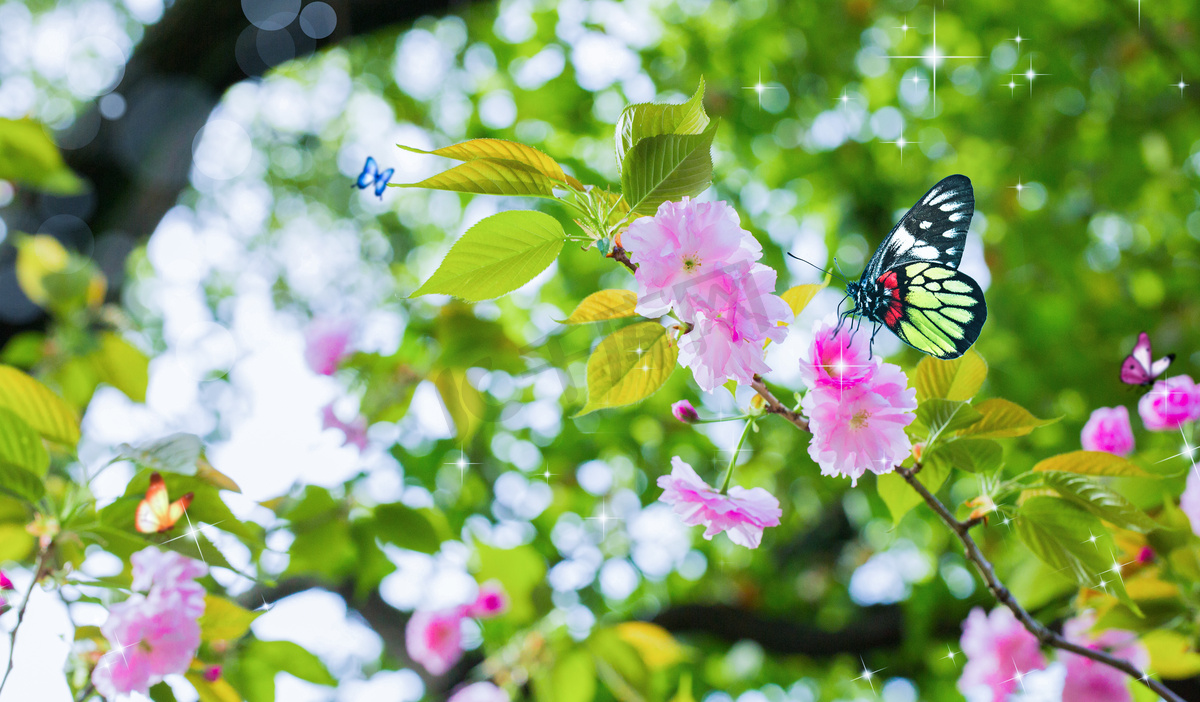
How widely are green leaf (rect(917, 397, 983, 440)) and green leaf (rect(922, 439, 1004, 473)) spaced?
14 millimetres

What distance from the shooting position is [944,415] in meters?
0.59

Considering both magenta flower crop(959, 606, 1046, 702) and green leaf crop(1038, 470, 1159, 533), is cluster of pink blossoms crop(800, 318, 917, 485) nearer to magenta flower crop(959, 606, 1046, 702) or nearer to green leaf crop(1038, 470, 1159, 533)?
green leaf crop(1038, 470, 1159, 533)

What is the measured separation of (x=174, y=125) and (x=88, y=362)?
763 mm

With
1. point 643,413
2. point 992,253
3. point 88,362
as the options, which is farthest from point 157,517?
point 992,253

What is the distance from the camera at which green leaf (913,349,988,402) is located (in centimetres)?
61

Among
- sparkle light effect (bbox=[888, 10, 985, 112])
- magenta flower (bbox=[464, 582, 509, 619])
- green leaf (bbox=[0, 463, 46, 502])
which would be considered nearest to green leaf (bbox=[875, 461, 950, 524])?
green leaf (bbox=[0, 463, 46, 502])

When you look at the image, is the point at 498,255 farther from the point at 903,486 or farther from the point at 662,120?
the point at 903,486

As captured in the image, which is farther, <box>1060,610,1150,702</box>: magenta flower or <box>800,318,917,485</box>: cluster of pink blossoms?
<box>1060,610,1150,702</box>: magenta flower

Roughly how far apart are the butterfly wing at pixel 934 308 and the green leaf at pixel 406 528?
2.81 feet

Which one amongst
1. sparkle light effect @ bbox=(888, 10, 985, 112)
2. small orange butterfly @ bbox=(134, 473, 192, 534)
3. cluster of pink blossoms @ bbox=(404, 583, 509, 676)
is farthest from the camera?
sparkle light effect @ bbox=(888, 10, 985, 112)

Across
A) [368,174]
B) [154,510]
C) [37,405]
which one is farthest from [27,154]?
[368,174]

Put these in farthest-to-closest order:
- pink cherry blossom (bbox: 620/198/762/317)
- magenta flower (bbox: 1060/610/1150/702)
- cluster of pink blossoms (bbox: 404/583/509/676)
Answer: cluster of pink blossoms (bbox: 404/583/509/676) → magenta flower (bbox: 1060/610/1150/702) → pink cherry blossom (bbox: 620/198/762/317)

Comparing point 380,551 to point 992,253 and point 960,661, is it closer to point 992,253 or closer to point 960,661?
point 960,661

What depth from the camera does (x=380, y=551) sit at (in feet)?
4.07
